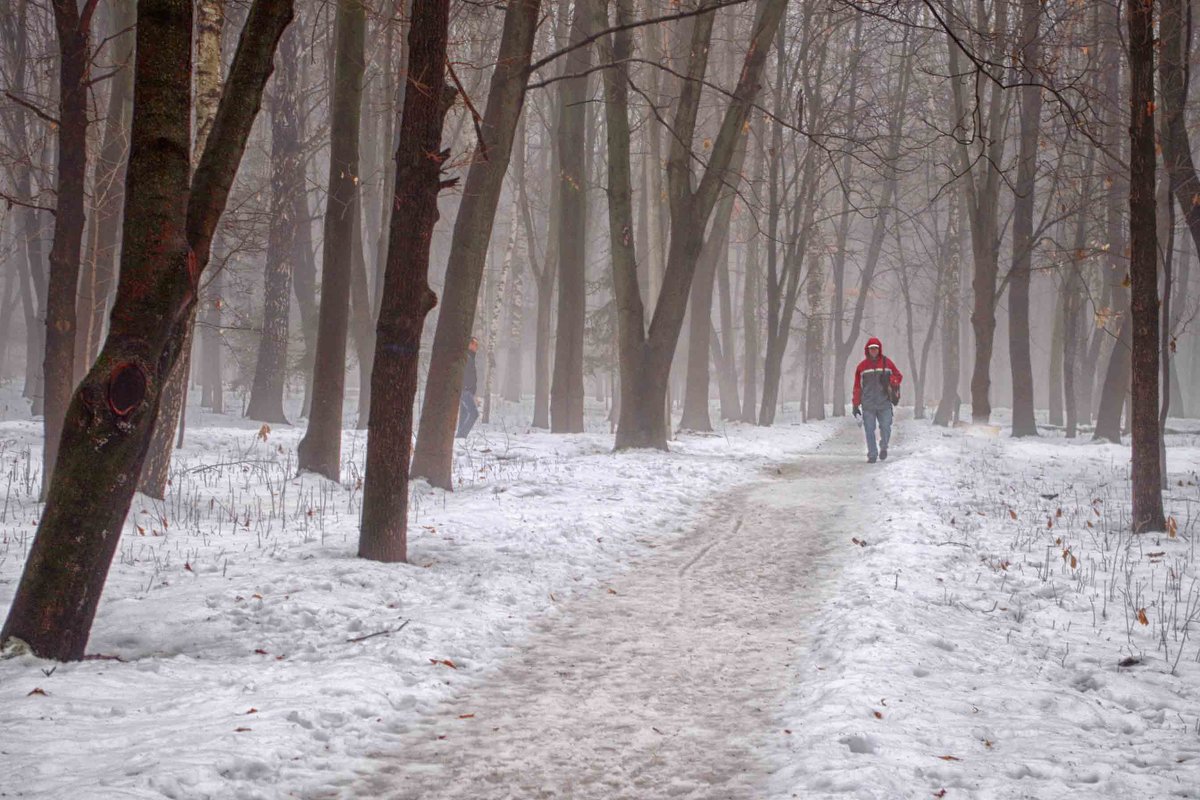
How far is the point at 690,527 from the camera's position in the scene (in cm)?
991

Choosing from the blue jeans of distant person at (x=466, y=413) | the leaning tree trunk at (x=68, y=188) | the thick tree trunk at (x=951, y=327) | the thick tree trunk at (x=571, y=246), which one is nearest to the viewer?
the leaning tree trunk at (x=68, y=188)

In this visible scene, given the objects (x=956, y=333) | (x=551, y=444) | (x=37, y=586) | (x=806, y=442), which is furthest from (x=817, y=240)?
(x=37, y=586)

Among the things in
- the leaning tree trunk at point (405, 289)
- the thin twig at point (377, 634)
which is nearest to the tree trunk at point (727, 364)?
the leaning tree trunk at point (405, 289)

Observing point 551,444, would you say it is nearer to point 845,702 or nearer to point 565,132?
point 565,132

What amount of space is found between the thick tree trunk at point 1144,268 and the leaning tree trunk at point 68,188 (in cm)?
1002

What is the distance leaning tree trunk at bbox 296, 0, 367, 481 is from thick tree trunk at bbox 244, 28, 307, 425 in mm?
9336

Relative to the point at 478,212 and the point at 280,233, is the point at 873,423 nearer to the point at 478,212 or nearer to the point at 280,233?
the point at 478,212

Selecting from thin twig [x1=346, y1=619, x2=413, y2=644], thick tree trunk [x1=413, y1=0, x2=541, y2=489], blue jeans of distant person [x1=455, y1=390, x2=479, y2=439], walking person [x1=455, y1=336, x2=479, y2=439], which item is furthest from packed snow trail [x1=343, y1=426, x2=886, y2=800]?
blue jeans of distant person [x1=455, y1=390, x2=479, y2=439]

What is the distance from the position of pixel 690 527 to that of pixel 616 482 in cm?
203

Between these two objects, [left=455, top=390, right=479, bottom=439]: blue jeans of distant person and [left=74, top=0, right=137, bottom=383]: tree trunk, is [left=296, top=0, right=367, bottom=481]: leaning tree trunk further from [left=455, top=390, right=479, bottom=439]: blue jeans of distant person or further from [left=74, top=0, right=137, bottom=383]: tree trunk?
[left=455, top=390, right=479, bottom=439]: blue jeans of distant person

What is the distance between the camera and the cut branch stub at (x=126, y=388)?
442cm

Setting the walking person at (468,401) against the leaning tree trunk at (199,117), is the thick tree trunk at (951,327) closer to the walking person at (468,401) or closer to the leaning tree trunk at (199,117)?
the walking person at (468,401)

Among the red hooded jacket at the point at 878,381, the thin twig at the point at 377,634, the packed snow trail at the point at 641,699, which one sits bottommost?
the packed snow trail at the point at 641,699

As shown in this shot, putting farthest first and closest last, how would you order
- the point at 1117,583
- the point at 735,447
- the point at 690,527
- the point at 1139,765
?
the point at 735,447 → the point at 690,527 → the point at 1117,583 → the point at 1139,765
